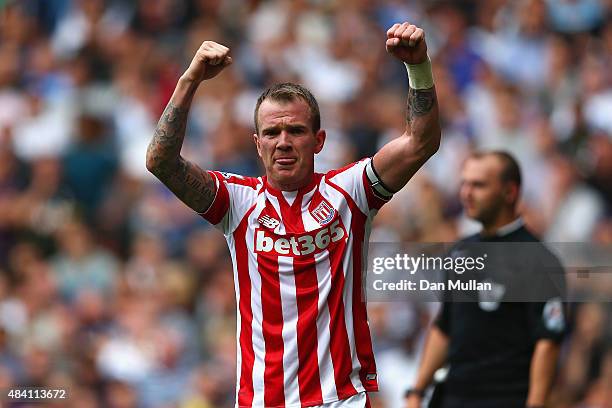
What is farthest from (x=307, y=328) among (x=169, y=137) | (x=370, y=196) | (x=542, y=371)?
(x=542, y=371)

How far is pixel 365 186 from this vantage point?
206 inches

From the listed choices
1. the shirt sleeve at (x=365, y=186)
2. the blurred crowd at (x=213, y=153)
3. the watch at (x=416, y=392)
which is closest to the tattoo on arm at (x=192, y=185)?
the shirt sleeve at (x=365, y=186)

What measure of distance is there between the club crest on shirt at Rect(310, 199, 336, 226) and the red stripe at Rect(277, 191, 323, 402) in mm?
167

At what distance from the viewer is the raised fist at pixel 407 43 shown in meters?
4.93

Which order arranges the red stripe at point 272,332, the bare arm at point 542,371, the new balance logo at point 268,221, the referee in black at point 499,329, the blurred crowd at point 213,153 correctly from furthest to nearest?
the blurred crowd at point 213,153, the referee in black at point 499,329, the bare arm at point 542,371, the new balance logo at point 268,221, the red stripe at point 272,332

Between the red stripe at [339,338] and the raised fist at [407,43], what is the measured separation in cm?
93

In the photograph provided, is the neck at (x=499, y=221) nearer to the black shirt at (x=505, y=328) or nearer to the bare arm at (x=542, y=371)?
the black shirt at (x=505, y=328)

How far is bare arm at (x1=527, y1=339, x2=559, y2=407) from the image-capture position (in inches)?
273

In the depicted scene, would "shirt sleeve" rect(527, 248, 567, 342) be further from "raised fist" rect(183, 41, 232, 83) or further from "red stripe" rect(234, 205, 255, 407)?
"raised fist" rect(183, 41, 232, 83)

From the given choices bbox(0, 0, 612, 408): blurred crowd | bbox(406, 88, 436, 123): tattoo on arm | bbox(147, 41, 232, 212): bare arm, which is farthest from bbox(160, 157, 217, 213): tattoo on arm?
bbox(0, 0, 612, 408): blurred crowd

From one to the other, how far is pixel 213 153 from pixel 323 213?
6858 mm

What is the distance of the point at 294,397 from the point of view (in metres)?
5.12

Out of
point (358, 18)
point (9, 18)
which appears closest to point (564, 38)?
point (358, 18)

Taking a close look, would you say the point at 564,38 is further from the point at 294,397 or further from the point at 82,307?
the point at 294,397
